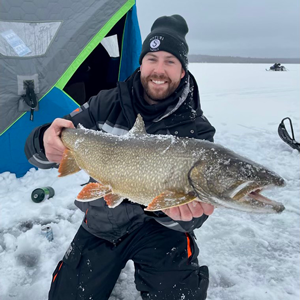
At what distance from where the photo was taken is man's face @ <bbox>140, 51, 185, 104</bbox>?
9.32 feet

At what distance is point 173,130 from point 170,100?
11.9 inches

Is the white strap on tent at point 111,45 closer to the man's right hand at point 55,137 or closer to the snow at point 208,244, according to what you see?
the snow at point 208,244

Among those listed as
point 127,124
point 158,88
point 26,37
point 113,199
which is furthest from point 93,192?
point 26,37

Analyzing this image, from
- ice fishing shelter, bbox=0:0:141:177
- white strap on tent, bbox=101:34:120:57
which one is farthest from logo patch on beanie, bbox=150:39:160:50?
white strap on tent, bbox=101:34:120:57

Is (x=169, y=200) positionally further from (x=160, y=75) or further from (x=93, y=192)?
(x=160, y=75)

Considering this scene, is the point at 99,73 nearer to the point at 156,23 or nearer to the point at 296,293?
the point at 156,23

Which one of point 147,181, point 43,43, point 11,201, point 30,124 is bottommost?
point 11,201

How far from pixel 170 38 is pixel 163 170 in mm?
1725

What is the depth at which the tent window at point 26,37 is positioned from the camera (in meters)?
4.12

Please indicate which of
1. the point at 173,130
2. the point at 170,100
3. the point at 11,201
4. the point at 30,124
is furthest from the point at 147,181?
the point at 30,124

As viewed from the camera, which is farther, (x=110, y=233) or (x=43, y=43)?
(x=43, y=43)

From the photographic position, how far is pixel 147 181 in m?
1.95

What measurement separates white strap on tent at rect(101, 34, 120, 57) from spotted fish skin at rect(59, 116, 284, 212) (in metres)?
4.63

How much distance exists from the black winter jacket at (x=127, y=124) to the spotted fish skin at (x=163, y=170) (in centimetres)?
47
